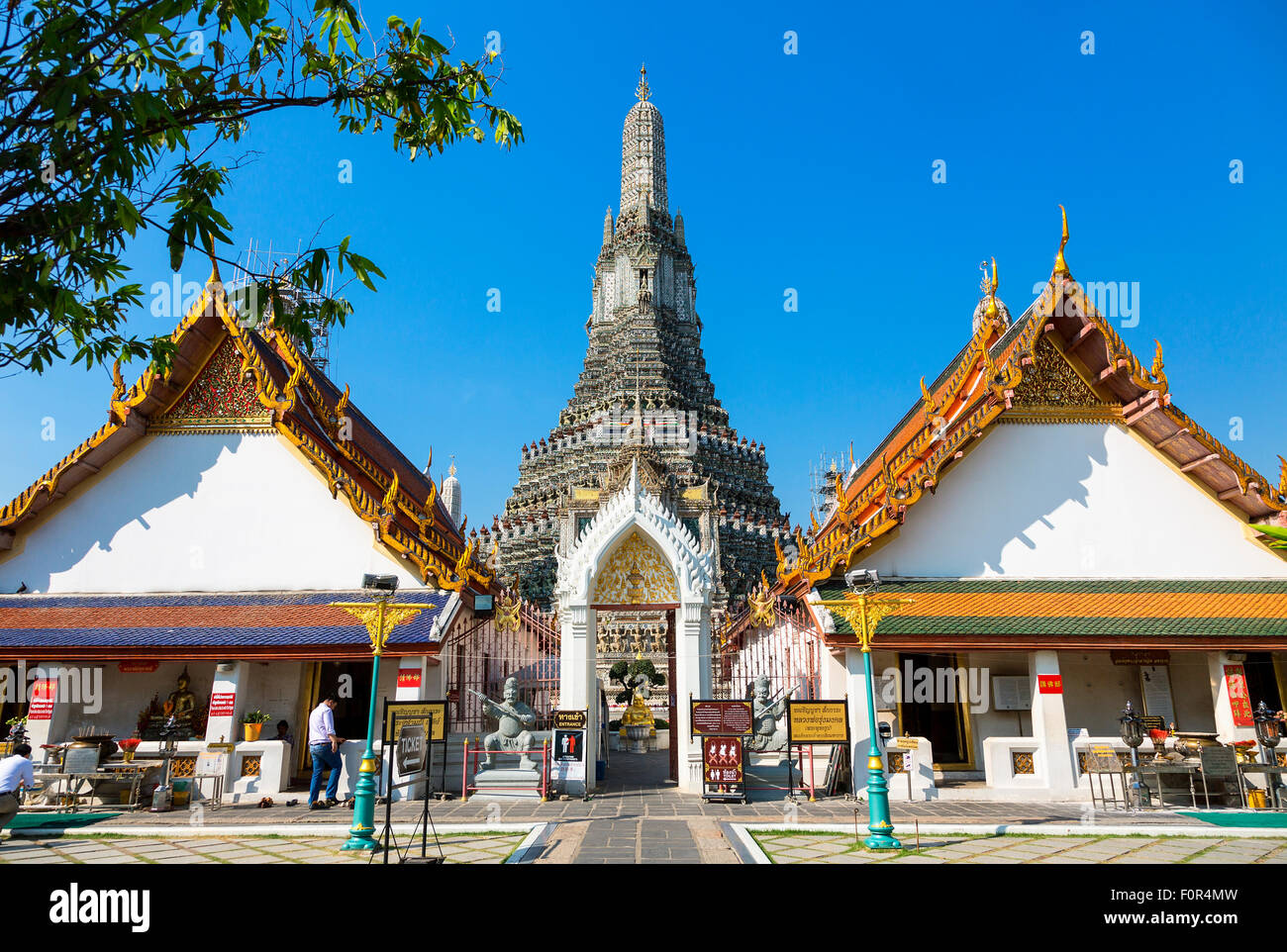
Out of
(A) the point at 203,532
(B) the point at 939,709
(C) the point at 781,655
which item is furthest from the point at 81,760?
(B) the point at 939,709

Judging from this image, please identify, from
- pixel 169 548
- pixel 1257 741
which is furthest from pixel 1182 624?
pixel 169 548

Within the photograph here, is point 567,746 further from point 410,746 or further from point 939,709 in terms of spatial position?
point 939,709

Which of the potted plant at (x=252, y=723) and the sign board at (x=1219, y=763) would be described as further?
the potted plant at (x=252, y=723)

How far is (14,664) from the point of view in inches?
546

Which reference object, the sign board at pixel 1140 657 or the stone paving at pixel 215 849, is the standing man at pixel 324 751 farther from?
the sign board at pixel 1140 657

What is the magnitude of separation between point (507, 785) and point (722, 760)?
131 inches

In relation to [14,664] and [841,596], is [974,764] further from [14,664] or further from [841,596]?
[14,664]

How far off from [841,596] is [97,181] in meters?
11.3

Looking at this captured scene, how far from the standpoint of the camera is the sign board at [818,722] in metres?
12.2

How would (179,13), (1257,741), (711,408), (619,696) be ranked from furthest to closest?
(711,408)
(619,696)
(1257,741)
(179,13)

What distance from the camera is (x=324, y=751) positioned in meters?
11.4

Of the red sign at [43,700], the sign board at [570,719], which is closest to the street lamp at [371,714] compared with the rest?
the sign board at [570,719]

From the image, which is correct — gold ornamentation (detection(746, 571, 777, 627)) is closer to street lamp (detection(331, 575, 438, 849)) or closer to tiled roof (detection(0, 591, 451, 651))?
tiled roof (detection(0, 591, 451, 651))

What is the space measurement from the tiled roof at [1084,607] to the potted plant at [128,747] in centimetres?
1105
